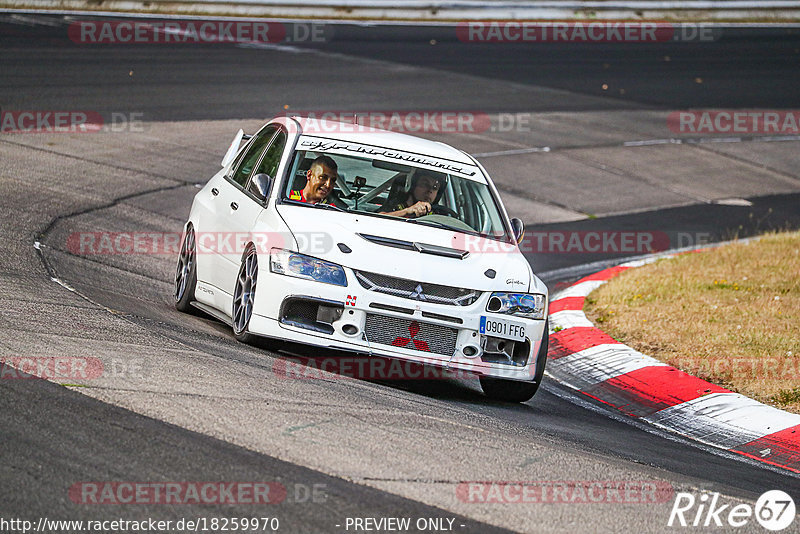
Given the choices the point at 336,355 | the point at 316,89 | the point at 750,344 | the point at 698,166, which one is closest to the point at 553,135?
the point at 698,166

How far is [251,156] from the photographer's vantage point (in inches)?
352

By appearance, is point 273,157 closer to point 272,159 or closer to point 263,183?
point 272,159

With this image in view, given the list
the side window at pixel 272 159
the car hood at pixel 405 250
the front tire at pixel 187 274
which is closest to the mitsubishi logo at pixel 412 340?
the car hood at pixel 405 250

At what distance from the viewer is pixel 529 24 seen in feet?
97.0

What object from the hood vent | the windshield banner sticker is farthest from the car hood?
the windshield banner sticker

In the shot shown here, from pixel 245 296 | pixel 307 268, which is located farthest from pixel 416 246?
pixel 245 296

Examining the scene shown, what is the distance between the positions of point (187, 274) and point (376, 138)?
5.73ft

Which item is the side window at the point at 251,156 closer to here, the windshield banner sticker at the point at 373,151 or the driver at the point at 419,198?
the windshield banner sticker at the point at 373,151

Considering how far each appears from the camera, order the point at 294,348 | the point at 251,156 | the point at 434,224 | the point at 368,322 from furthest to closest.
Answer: the point at 251,156 → the point at 434,224 → the point at 294,348 → the point at 368,322

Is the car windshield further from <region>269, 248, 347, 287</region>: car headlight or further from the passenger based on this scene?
<region>269, 248, 347, 287</region>: car headlight

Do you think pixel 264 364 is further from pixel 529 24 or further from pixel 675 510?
pixel 529 24

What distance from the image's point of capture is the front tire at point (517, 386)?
7.64 meters

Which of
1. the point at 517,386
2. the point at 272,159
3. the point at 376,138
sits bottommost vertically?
the point at 517,386

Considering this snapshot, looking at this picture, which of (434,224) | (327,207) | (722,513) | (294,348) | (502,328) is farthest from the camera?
(434,224)
